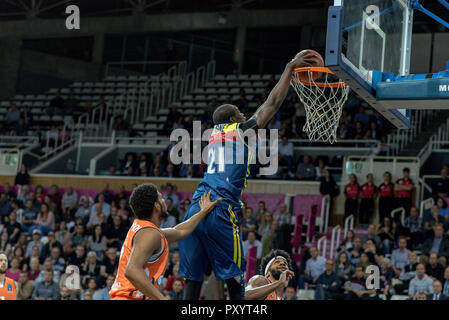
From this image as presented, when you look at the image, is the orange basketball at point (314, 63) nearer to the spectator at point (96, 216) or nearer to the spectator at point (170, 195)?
the spectator at point (170, 195)

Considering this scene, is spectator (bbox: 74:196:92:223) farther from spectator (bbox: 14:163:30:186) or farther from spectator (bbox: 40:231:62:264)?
spectator (bbox: 14:163:30:186)

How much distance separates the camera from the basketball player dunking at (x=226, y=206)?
5.78 m

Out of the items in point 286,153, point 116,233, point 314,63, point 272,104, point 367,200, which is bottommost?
point 116,233

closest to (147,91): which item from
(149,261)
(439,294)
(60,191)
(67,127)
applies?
(67,127)

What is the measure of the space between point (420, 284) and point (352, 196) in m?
4.07

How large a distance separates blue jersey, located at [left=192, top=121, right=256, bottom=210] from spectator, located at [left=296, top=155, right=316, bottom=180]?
456 inches

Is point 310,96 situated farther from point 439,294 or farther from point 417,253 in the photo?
point 417,253

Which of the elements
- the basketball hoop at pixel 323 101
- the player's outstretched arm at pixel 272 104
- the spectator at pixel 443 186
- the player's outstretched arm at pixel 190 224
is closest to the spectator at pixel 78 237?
the spectator at pixel 443 186

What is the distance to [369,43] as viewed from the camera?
7.13 meters

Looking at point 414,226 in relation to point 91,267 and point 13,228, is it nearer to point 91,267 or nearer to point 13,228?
point 91,267

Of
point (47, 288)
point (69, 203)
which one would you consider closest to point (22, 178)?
point (69, 203)

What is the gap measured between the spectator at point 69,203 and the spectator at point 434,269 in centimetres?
885

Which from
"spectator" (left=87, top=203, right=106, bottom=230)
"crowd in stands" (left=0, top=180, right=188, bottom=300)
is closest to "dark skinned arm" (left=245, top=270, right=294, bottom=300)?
"crowd in stands" (left=0, top=180, right=188, bottom=300)

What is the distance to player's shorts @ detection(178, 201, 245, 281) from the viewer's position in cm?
578
